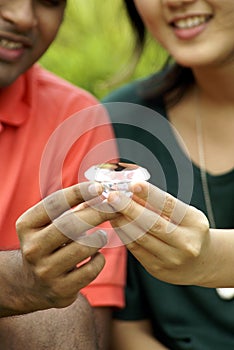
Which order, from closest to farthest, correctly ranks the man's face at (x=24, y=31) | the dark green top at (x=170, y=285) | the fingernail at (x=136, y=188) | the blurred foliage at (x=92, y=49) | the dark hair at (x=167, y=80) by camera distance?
the fingernail at (x=136, y=188) < the man's face at (x=24, y=31) < the dark green top at (x=170, y=285) < the dark hair at (x=167, y=80) < the blurred foliage at (x=92, y=49)

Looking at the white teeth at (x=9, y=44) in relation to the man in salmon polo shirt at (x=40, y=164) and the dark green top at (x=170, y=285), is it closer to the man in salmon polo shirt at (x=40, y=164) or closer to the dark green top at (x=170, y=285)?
the man in salmon polo shirt at (x=40, y=164)

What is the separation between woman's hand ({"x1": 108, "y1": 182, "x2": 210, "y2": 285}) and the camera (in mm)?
1612

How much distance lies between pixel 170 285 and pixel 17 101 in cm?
64

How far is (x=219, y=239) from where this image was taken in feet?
6.07

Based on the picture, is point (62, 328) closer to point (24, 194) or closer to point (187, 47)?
point (24, 194)

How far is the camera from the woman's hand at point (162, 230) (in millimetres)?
1612

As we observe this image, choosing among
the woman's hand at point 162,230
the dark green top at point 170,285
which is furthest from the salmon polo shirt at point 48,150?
the woman's hand at point 162,230

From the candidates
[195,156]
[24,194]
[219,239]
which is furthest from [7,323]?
[195,156]

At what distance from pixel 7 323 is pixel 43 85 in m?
0.72

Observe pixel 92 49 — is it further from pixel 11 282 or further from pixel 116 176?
pixel 116 176

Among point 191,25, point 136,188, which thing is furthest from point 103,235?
point 191,25

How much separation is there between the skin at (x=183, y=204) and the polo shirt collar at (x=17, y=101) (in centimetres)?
37

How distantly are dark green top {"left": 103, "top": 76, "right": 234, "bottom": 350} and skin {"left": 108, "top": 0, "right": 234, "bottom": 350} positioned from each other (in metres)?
0.04

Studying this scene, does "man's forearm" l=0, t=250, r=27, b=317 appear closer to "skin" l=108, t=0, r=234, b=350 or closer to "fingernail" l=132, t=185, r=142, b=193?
"skin" l=108, t=0, r=234, b=350
